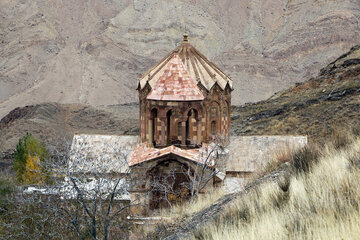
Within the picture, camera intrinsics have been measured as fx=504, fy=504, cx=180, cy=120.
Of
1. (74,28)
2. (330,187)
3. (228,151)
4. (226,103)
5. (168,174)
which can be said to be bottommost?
(330,187)

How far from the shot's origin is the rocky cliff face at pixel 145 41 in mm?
71625

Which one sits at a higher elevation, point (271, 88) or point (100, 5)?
point (100, 5)

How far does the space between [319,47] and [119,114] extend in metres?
35.3

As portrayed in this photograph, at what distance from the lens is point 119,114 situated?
57656 millimetres

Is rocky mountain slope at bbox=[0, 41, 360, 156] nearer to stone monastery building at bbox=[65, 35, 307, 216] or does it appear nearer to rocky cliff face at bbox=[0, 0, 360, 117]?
stone monastery building at bbox=[65, 35, 307, 216]

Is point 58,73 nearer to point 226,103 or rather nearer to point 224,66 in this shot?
point 224,66

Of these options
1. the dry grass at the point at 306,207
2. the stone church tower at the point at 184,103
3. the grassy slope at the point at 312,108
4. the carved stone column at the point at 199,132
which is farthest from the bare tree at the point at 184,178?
the grassy slope at the point at 312,108

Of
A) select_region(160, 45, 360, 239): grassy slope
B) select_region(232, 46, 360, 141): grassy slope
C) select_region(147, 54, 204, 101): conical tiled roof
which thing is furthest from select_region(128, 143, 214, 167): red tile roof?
select_region(232, 46, 360, 141): grassy slope

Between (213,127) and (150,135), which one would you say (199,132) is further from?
(213,127)

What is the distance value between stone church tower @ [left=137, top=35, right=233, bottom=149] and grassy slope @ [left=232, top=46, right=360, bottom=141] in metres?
8.77

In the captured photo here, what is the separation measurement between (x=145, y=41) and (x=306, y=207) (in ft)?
255

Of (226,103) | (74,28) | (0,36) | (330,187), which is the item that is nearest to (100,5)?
(74,28)

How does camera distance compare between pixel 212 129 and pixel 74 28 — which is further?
pixel 74 28

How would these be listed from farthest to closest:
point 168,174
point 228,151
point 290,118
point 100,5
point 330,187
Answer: point 100,5, point 290,118, point 228,151, point 168,174, point 330,187
